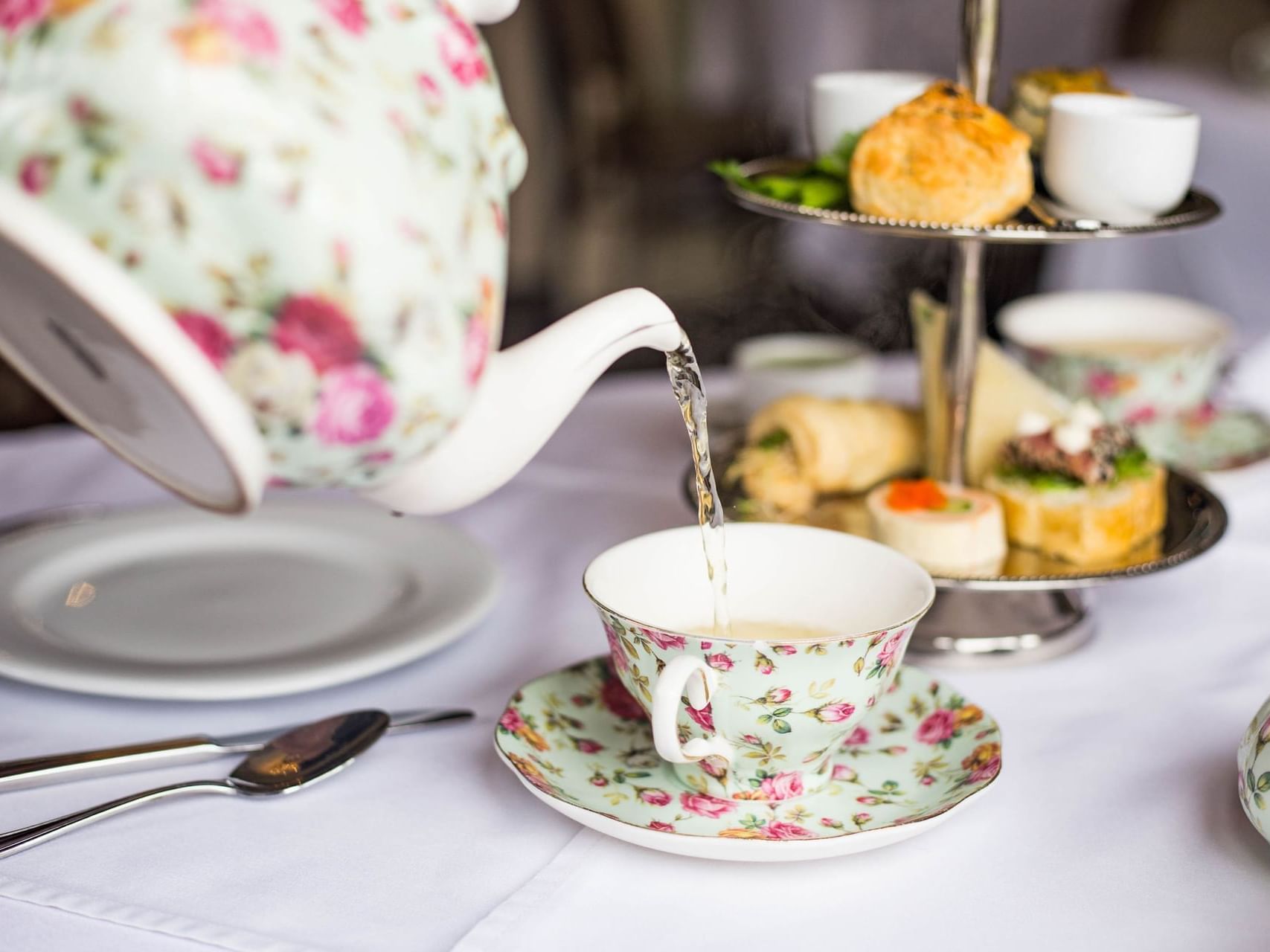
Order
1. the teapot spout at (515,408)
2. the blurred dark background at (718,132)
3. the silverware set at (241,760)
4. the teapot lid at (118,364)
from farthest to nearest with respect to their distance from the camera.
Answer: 1. the blurred dark background at (718,132)
2. the silverware set at (241,760)
3. the teapot spout at (515,408)
4. the teapot lid at (118,364)

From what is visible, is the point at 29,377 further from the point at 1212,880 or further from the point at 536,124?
the point at 536,124

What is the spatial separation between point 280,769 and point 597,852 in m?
0.18

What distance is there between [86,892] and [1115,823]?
489 millimetres

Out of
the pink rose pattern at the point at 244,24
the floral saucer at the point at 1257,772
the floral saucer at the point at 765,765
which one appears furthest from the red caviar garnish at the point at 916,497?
the pink rose pattern at the point at 244,24

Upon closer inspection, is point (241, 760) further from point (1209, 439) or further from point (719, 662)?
point (1209, 439)

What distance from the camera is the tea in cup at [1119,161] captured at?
84 cm

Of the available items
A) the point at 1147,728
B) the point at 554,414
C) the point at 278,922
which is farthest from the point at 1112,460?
the point at 278,922

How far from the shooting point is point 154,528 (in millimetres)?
1003

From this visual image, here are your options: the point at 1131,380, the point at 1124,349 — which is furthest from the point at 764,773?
the point at 1124,349

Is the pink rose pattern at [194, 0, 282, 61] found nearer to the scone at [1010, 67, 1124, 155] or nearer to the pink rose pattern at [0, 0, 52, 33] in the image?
the pink rose pattern at [0, 0, 52, 33]

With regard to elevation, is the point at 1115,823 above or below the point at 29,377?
below

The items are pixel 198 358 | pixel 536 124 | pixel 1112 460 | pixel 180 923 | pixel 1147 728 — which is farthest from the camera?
pixel 536 124

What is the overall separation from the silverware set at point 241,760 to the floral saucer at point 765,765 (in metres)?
0.08

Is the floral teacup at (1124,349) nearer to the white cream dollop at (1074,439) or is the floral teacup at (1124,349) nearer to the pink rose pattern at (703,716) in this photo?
the white cream dollop at (1074,439)
